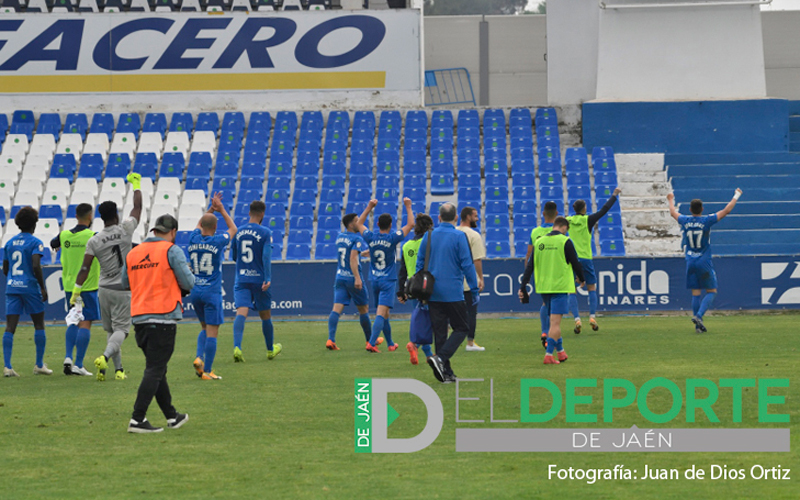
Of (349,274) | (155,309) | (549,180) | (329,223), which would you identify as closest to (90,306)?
(349,274)

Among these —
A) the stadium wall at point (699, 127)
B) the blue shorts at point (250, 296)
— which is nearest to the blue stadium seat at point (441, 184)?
the stadium wall at point (699, 127)

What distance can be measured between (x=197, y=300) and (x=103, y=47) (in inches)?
870

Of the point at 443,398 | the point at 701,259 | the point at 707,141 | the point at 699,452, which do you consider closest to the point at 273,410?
the point at 443,398

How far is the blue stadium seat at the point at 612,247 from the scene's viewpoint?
2395 centimetres

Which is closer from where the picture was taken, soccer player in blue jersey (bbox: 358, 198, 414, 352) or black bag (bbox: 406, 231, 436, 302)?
black bag (bbox: 406, 231, 436, 302)

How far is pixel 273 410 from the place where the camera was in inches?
356

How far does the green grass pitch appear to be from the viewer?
237 inches

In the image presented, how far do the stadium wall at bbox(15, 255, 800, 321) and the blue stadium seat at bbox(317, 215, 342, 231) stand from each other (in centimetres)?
375

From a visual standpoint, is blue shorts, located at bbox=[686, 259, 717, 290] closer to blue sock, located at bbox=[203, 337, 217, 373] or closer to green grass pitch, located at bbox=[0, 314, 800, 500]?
green grass pitch, located at bbox=[0, 314, 800, 500]

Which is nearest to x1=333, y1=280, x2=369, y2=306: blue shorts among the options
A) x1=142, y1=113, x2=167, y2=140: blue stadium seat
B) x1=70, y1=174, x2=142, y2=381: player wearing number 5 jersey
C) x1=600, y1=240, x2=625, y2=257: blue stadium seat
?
x1=70, y1=174, x2=142, y2=381: player wearing number 5 jersey

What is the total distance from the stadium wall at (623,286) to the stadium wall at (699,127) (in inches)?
334

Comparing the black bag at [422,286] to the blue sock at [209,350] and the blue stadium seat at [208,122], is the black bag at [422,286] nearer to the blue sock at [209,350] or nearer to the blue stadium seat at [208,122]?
the blue sock at [209,350]

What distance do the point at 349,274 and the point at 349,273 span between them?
0.02 meters

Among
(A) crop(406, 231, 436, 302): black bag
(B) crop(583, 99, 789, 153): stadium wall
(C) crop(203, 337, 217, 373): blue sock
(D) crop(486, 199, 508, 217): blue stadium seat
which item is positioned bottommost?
(C) crop(203, 337, 217, 373): blue sock
